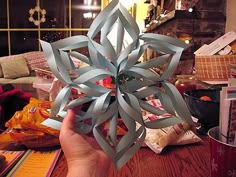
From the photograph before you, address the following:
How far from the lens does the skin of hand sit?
19.6 inches

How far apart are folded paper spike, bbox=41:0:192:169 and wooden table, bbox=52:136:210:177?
0.22 meters

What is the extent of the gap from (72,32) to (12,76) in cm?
158

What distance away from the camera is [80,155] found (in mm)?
520

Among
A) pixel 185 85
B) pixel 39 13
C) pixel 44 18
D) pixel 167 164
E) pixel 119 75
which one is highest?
pixel 39 13

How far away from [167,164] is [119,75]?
1.16 ft

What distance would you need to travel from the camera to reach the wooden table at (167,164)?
628mm

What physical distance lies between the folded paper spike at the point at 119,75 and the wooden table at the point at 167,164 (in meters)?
0.22

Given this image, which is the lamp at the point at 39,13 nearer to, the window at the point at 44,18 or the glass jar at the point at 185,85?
the window at the point at 44,18

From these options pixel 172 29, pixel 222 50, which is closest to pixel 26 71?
pixel 172 29

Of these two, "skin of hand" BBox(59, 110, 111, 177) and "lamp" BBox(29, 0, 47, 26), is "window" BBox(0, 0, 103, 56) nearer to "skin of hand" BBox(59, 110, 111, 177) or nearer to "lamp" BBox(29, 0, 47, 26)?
"lamp" BBox(29, 0, 47, 26)

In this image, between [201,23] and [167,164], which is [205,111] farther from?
[201,23]

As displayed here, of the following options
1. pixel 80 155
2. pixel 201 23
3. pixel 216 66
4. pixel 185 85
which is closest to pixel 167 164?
pixel 80 155

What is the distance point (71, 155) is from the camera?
522 mm

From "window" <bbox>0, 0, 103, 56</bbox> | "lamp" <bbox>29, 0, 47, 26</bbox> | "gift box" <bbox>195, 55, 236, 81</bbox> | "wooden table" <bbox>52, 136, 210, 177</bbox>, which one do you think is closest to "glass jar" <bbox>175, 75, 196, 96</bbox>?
"gift box" <bbox>195, 55, 236, 81</bbox>
